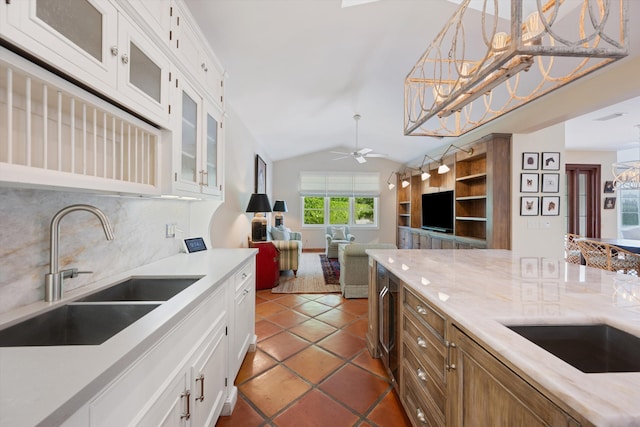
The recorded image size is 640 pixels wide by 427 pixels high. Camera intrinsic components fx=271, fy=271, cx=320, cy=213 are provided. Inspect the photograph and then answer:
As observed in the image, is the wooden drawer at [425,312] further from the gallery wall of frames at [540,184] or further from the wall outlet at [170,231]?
the gallery wall of frames at [540,184]

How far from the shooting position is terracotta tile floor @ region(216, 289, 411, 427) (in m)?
1.70

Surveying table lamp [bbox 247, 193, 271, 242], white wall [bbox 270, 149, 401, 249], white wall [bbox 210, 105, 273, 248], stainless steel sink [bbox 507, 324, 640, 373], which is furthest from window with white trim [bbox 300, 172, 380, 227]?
stainless steel sink [bbox 507, 324, 640, 373]

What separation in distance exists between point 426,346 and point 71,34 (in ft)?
6.21

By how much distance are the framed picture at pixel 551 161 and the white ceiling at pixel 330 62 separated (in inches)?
23.4

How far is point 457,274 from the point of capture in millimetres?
1601

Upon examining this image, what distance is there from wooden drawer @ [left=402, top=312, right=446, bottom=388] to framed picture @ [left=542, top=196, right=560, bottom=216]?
3510mm

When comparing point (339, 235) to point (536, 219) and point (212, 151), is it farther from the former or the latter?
point (212, 151)

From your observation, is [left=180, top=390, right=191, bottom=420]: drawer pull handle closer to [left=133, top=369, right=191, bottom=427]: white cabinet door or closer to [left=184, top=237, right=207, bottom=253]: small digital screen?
[left=133, top=369, right=191, bottom=427]: white cabinet door

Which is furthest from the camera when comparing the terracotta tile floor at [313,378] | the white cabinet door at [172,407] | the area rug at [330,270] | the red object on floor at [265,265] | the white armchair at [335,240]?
the white armchair at [335,240]

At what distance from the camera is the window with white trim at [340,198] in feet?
27.5

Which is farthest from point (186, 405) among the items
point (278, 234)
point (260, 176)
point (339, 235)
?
point (339, 235)

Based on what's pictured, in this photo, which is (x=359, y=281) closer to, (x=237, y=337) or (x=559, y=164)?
(x=237, y=337)

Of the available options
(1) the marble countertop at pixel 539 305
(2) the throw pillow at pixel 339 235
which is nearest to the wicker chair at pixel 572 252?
(1) the marble countertop at pixel 539 305

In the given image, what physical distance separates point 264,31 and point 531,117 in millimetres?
3327
